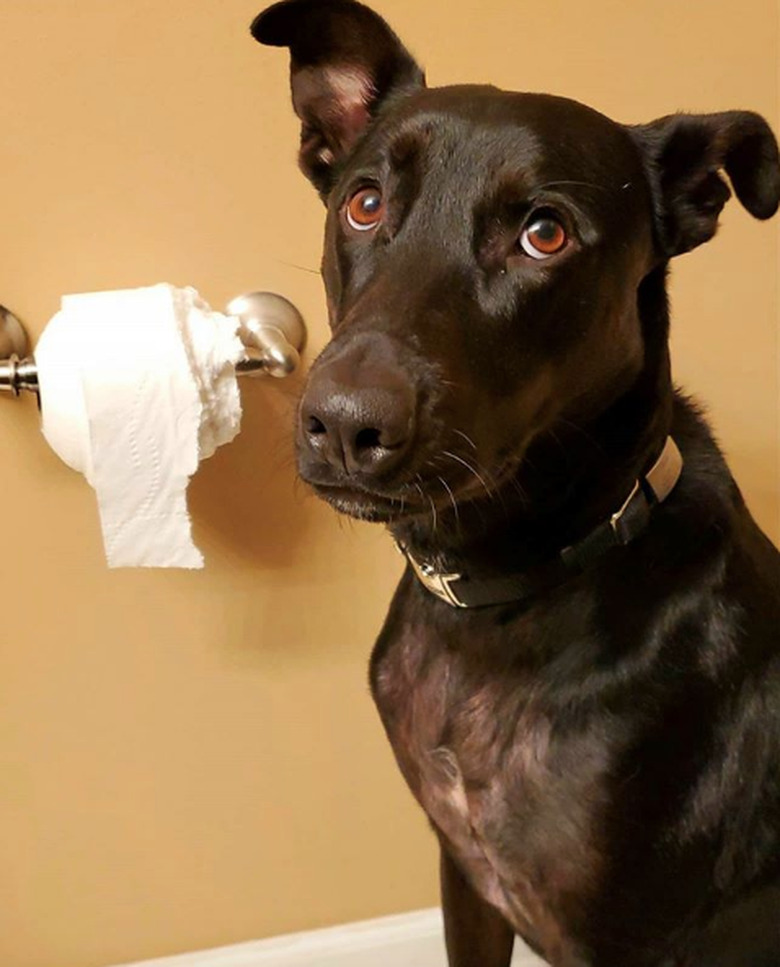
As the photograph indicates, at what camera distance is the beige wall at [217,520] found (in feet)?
4.15

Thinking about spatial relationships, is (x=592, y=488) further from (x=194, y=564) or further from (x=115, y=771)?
(x=115, y=771)

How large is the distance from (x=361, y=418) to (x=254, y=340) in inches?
21.8

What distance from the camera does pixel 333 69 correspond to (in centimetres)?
110

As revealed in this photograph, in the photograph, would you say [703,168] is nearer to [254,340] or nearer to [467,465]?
[467,465]

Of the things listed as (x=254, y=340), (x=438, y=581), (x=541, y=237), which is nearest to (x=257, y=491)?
(x=254, y=340)

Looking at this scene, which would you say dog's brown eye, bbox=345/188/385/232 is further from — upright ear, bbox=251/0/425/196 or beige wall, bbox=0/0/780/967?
beige wall, bbox=0/0/780/967

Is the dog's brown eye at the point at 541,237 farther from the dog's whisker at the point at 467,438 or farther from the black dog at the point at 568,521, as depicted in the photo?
the dog's whisker at the point at 467,438

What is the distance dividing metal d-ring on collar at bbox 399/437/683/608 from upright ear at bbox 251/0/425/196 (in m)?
0.43

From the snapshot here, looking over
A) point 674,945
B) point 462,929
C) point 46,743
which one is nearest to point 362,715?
point 462,929

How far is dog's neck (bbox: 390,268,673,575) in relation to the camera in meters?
1.02

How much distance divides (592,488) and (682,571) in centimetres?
12

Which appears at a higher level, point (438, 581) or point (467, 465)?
Result: point (467, 465)

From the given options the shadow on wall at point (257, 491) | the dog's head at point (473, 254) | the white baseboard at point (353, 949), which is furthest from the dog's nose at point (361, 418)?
the white baseboard at point (353, 949)

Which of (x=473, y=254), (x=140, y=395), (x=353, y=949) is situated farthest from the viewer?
(x=353, y=949)
